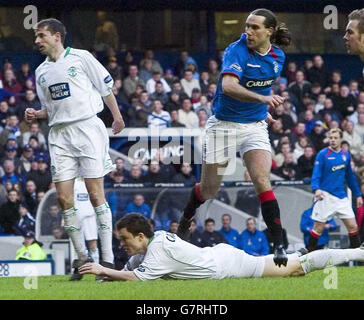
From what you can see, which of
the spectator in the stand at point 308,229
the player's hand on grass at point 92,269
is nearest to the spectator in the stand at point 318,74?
the spectator in the stand at point 308,229

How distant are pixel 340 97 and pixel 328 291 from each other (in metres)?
17.0

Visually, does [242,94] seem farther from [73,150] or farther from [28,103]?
[28,103]

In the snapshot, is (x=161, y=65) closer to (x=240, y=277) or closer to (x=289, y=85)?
(x=289, y=85)

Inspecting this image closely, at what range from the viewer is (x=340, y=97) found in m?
26.0

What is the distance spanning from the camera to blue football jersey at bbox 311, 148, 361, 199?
57.6ft

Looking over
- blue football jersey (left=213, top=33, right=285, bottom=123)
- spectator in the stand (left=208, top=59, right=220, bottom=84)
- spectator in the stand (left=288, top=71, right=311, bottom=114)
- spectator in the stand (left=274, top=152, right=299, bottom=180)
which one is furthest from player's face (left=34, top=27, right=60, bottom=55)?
spectator in the stand (left=288, top=71, right=311, bottom=114)

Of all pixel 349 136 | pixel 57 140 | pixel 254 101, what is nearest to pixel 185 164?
pixel 349 136

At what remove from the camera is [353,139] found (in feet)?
79.9

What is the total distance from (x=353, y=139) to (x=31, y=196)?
7.38 metres

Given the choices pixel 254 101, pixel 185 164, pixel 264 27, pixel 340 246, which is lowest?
pixel 340 246

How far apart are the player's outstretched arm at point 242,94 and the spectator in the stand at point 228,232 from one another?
902cm

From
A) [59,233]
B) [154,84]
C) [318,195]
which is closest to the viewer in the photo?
[318,195]

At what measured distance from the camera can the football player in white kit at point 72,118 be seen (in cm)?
1140

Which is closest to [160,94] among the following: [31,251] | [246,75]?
[31,251]
